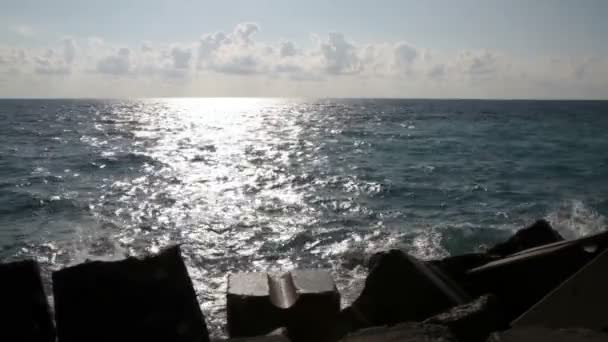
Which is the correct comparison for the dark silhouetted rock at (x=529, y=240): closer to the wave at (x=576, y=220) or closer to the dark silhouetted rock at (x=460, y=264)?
the dark silhouetted rock at (x=460, y=264)

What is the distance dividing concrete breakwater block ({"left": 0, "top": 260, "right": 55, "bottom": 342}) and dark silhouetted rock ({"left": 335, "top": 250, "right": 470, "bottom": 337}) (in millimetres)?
2238

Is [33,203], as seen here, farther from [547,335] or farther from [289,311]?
[547,335]

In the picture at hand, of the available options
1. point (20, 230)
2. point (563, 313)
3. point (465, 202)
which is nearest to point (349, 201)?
point (465, 202)

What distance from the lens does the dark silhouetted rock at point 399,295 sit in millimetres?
4516

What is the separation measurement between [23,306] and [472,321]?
293cm

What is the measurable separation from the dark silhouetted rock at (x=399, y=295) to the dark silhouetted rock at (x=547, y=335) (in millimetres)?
956

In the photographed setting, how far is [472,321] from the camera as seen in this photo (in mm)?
3764

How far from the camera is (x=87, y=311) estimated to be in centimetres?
329

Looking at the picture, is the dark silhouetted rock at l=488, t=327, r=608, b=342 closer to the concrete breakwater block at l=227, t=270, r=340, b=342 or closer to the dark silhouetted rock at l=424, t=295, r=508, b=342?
the dark silhouetted rock at l=424, t=295, r=508, b=342

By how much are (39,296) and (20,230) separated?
8.18 m

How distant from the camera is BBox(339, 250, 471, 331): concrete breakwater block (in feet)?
14.8

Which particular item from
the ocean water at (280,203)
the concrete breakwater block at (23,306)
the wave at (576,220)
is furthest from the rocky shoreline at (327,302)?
the wave at (576,220)

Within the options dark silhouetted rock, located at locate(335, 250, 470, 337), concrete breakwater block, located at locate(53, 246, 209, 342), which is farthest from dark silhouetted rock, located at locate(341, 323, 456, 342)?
concrete breakwater block, located at locate(53, 246, 209, 342)

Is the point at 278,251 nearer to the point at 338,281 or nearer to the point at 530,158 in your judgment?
the point at 338,281
